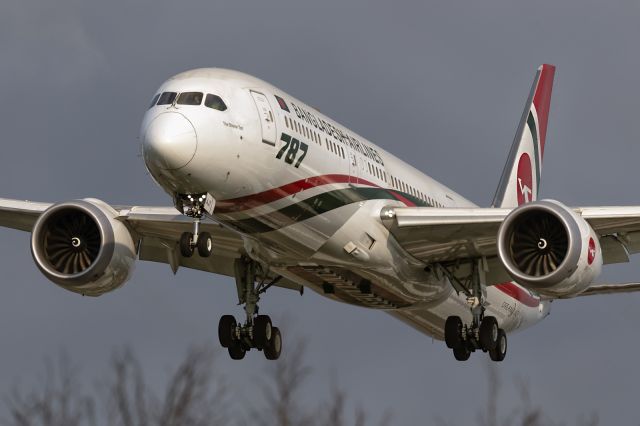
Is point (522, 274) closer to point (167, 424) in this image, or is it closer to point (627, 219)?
point (627, 219)

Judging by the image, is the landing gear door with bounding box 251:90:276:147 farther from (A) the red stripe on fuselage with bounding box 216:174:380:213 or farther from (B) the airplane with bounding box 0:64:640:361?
(A) the red stripe on fuselage with bounding box 216:174:380:213

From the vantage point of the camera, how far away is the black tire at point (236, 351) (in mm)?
35844

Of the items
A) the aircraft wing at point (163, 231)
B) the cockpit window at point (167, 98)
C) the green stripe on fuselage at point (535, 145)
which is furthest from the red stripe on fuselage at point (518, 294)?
the cockpit window at point (167, 98)

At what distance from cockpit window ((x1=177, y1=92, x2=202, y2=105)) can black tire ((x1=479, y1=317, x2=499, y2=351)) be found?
35.7 feet

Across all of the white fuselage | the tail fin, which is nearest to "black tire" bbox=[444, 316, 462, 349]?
the white fuselage

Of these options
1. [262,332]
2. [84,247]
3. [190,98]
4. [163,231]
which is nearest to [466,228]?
[262,332]

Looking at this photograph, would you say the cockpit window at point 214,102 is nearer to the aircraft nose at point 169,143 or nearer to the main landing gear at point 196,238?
the aircraft nose at point 169,143

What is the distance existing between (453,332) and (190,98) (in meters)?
11.0

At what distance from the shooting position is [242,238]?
32.0 m

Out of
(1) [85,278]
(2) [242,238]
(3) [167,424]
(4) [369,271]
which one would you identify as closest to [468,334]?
(4) [369,271]

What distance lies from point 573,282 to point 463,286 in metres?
5.04

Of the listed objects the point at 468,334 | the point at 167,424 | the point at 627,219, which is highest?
the point at 627,219

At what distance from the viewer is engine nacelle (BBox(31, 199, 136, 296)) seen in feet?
109

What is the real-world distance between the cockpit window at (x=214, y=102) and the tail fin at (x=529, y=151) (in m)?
18.5
